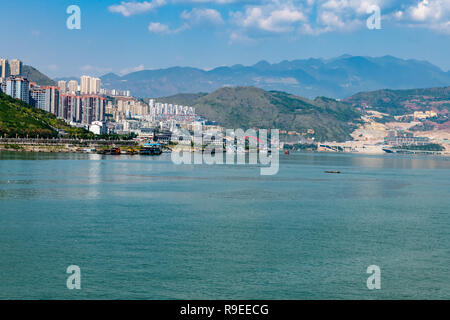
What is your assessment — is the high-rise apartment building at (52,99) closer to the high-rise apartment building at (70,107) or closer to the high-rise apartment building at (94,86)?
the high-rise apartment building at (70,107)

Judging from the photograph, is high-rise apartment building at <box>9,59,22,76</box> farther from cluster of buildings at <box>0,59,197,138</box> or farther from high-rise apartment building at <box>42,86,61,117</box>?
high-rise apartment building at <box>42,86,61,117</box>

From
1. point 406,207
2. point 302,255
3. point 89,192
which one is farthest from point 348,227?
point 89,192

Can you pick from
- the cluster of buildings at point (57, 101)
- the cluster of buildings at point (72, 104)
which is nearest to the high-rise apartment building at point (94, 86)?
the cluster of buildings at point (72, 104)

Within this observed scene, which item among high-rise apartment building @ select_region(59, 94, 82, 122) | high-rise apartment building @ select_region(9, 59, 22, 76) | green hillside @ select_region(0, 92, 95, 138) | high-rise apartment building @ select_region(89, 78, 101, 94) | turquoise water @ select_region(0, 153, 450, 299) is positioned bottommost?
turquoise water @ select_region(0, 153, 450, 299)

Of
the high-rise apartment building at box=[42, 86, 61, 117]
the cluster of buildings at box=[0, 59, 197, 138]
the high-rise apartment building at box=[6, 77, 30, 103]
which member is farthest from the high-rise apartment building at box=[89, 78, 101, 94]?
the high-rise apartment building at box=[6, 77, 30, 103]

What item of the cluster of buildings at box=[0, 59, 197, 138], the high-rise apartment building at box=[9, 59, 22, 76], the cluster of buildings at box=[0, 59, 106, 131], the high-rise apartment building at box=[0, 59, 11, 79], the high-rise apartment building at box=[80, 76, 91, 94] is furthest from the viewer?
the high-rise apartment building at box=[80, 76, 91, 94]
